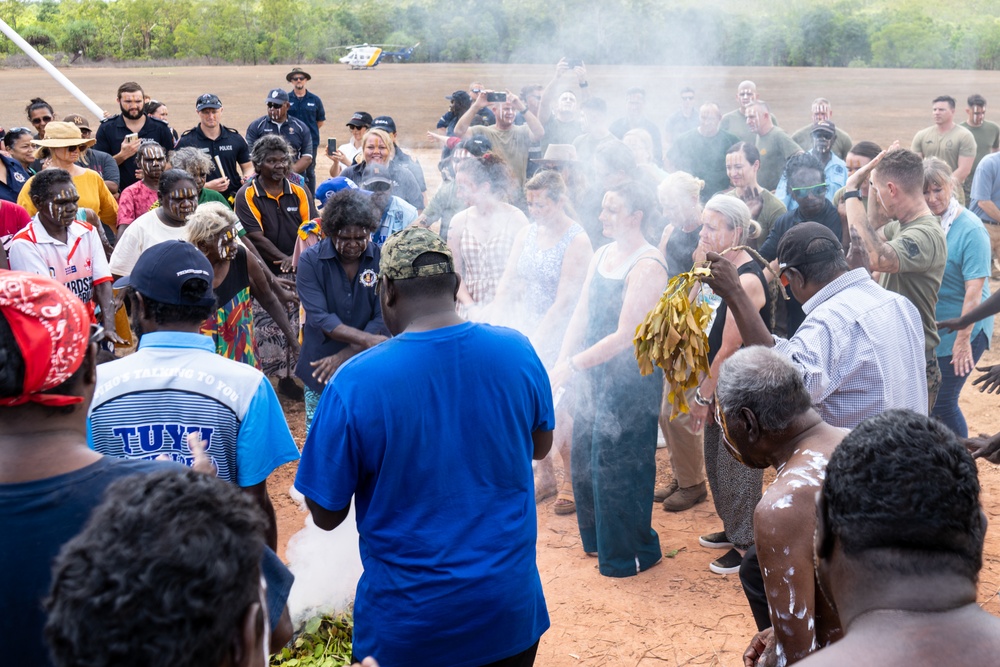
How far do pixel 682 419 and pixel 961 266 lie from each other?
6.83 feet

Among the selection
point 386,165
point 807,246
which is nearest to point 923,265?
point 807,246

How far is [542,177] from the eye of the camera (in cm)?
543

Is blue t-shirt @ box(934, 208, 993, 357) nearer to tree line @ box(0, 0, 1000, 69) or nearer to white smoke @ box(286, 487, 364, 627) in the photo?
white smoke @ box(286, 487, 364, 627)

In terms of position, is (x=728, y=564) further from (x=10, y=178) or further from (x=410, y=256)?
(x=10, y=178)

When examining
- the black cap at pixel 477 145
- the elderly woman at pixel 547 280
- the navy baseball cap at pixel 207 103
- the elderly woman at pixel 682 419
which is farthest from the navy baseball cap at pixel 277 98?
the elderly woman at pixel 682 419

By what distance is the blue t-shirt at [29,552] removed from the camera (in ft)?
5.74

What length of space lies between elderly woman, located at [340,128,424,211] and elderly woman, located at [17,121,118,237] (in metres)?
2.07

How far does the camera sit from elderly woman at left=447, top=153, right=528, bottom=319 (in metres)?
5.98

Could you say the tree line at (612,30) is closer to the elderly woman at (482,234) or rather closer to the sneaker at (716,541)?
the elderly woman at (482,234)

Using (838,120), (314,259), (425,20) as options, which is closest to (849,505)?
(314,259)

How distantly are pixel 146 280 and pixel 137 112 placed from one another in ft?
25.4

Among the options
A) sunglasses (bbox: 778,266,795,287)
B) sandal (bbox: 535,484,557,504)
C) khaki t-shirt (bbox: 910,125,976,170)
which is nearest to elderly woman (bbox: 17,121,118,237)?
sandal (bbox: 535,484,557,504)

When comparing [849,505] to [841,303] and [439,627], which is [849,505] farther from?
[841,303]

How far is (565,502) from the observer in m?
5.71
